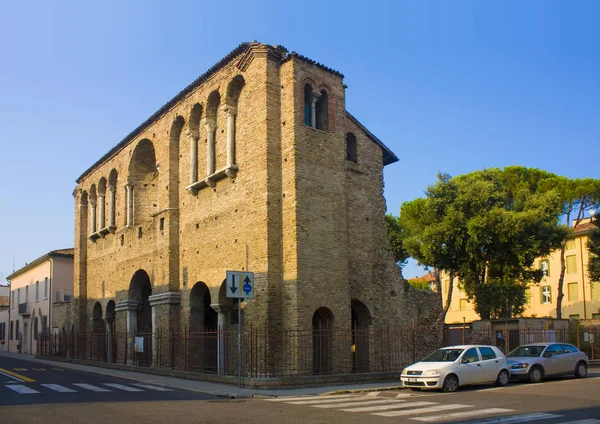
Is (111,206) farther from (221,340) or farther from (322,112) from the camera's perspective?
(322,112)

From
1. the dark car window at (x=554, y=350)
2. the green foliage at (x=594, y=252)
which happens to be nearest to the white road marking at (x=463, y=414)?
the dark car window at (x=554, y=350)

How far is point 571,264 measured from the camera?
4881cm

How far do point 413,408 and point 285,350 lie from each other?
286 inches

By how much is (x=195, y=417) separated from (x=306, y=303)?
8519 mm

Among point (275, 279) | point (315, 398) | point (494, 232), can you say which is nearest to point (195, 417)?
point (315, 398)

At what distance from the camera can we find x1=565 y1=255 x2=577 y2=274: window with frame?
48522 mm

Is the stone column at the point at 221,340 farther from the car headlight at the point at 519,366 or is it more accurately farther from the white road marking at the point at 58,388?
the car headlight at the point at 519,366

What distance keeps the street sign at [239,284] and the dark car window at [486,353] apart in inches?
261

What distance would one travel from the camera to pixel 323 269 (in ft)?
66.1

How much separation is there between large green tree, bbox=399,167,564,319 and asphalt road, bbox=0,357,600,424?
14.3 metres

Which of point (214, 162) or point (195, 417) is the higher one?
point (214, 162)

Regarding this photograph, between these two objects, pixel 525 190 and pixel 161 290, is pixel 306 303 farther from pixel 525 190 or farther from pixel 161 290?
pixel 525 190

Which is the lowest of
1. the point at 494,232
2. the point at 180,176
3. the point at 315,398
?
the point at 315,398

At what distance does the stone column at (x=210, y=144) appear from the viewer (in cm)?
2377
